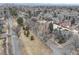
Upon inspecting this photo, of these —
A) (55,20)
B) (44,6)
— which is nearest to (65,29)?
(55,20)

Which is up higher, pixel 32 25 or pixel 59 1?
pixel 59 1

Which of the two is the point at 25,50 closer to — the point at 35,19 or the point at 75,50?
the point at 35,19

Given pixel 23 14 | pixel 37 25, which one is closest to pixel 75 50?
pixel 37 25

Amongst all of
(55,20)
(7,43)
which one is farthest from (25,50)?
(55,20)

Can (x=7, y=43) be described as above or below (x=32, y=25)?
below

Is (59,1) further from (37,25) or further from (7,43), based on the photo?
(7,43)
